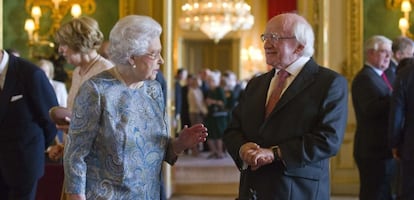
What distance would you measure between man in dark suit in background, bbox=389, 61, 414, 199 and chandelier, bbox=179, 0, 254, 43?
9607 mm

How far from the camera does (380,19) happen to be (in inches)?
285

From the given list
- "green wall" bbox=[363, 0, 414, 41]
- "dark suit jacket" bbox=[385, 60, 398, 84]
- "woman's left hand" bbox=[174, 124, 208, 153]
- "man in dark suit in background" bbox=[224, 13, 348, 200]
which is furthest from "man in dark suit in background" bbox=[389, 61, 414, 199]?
"green wall" bbox=[363, 0, 414, 41]

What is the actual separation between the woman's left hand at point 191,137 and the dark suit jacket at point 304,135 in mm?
319

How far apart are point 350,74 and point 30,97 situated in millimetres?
4163

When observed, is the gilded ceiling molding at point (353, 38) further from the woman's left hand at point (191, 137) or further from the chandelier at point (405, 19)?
the woman's left hand at point (191, 137)

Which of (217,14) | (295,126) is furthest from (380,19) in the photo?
(217,14)

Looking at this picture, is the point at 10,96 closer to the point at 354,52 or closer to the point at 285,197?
the point at 285,197

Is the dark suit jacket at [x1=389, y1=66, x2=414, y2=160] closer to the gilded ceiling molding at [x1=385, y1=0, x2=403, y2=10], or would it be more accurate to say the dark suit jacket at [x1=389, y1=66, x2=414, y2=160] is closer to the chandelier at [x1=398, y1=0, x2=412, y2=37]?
the chandelier at [x1=398, y1=0, x2=412, y2=37]

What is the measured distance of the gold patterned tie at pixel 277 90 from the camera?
2.90 m

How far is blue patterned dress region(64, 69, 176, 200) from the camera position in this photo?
2.48 metres

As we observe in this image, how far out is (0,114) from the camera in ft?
12.2

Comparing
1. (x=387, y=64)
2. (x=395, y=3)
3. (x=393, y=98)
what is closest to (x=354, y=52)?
(x=395, y=3)

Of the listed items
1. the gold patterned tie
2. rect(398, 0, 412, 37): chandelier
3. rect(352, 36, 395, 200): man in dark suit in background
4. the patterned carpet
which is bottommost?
the patterned carpet

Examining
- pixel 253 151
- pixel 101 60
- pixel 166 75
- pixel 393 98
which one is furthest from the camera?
pixel 166 75
